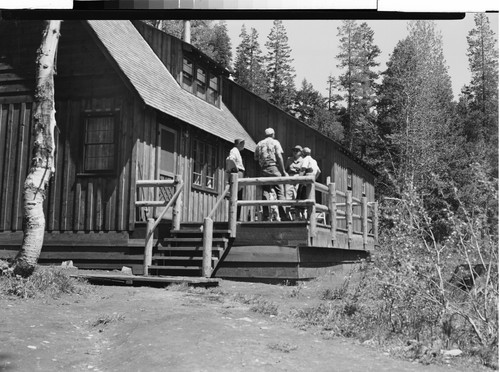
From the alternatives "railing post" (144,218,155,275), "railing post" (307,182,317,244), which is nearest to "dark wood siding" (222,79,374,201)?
"railing post" (307,182,317,244)

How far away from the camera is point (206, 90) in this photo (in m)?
15.6

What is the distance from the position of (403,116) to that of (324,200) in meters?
8.63

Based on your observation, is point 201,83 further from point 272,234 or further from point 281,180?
point 272,234

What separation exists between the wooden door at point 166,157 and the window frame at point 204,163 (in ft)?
2.69

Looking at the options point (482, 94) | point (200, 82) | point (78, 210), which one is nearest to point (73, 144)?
point (78, 210)

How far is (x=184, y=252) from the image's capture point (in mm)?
11250

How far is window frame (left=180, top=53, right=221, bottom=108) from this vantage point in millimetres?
14570

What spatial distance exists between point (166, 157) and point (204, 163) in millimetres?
1738

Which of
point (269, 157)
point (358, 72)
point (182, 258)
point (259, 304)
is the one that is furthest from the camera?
point (269, 157)

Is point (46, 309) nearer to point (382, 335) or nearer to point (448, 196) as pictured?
point (382, 335)

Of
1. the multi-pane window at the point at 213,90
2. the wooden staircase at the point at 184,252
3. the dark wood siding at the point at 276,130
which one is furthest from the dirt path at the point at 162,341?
the multi-pane window at the point at 213,90

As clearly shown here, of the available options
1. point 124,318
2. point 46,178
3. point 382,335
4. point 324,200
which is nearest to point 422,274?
point 382,335

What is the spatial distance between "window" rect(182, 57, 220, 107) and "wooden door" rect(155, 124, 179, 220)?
187 centimetres

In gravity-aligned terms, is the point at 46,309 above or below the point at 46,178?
below
